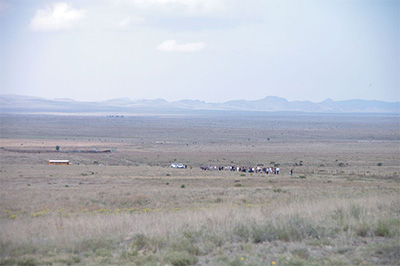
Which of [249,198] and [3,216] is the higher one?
[3,216]

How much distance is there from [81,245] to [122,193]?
14.3m

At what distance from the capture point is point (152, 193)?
880 inches

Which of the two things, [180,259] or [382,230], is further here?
[382,230]

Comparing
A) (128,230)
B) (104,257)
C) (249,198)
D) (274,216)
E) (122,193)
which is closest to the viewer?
(104,257)

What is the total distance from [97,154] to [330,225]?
6034 cm

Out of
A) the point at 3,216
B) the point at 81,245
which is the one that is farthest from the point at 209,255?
the point at 3,216

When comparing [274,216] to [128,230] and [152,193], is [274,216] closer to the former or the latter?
[128,230]

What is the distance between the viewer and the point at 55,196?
20.1 metres

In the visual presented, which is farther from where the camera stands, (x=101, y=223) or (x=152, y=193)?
(x=152, y=193)

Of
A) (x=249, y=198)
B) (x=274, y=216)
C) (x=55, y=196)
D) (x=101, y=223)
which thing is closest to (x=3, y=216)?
(x=101, y=223)

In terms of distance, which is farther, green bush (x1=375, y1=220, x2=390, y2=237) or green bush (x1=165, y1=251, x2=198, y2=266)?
green bush (x1=375, y1=220, x2=390, y2=237)

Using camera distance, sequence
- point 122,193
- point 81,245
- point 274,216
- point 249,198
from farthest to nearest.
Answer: point 122,193 → point 249,198 → point 274,216 → point 81,245

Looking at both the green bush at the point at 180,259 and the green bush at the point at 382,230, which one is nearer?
the green bush at the point at 180,259

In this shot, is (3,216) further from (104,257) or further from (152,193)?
(152,193)
